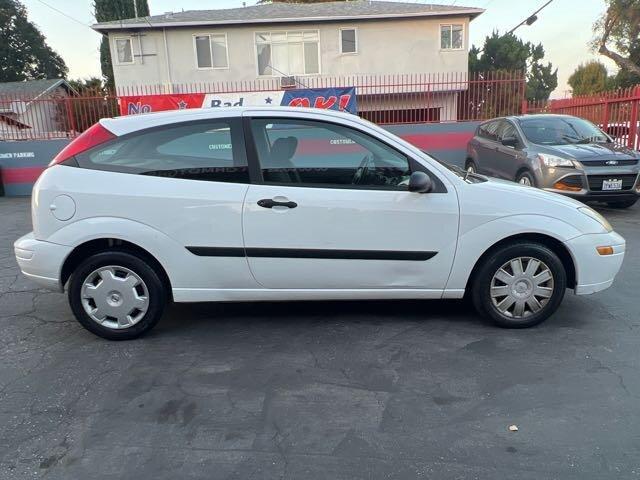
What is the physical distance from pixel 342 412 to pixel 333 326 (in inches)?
47.0

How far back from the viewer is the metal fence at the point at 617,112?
10.7 meters

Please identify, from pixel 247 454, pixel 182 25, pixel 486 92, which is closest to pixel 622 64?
pixel 486 92

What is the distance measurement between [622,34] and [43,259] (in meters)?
41.8

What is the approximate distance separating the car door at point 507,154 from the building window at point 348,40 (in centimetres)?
1369

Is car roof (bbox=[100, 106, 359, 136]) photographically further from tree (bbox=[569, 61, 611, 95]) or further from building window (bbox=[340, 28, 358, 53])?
tree (bbox=[569, 61, 611, 95])

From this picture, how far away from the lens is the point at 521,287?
3805mm

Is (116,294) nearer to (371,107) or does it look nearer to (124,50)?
(371,107)

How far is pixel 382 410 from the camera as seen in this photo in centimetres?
284

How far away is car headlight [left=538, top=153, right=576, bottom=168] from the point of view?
7723mm

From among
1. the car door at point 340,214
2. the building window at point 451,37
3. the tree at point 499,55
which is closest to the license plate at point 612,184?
the car door at point 340,214

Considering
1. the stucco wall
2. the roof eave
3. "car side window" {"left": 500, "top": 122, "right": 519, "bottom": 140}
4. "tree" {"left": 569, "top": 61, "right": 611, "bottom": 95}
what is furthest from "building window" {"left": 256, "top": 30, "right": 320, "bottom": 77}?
"tree" {"left": 569, "top": 61, "right": 611, "bottom": 95}

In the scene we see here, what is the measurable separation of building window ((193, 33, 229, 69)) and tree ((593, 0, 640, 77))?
1085 inches

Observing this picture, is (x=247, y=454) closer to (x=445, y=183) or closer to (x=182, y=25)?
(x=445, y=183)

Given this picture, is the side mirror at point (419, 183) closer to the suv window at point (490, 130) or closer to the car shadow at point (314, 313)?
the car shadow at point (314, 313)
